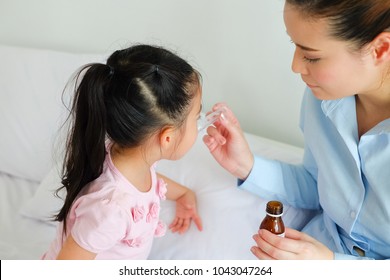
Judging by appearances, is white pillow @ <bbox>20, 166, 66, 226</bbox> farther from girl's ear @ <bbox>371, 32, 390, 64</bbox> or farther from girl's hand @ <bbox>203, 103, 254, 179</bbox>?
girl's ear @ <bbox>371, 32, 390, 64</bbox>

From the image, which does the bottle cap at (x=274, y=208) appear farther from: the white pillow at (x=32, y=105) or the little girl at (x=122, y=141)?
the white pillow at (x=32, y=105)

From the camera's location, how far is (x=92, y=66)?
2.99ft

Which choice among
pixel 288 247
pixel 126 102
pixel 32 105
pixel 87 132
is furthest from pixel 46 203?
pixel 288 247

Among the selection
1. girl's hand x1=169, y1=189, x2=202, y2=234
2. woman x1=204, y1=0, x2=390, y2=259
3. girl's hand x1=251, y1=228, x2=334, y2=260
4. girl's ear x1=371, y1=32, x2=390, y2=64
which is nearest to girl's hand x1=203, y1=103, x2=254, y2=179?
woman x1=204, y1=0, x2=390, y2=259

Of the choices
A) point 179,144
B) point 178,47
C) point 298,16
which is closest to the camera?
point 298,16

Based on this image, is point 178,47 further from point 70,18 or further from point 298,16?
point 298,16

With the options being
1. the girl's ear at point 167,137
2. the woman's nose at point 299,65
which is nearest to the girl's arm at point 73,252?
the girl's ear at point 167,137

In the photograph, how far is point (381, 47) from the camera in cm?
80

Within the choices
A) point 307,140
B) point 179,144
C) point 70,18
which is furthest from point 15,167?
point 307,140

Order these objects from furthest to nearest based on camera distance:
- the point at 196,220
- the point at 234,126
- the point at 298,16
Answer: the point at 196,220
the point at 234,126
the point at 298,16

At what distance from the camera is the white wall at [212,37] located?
4.38 ft
